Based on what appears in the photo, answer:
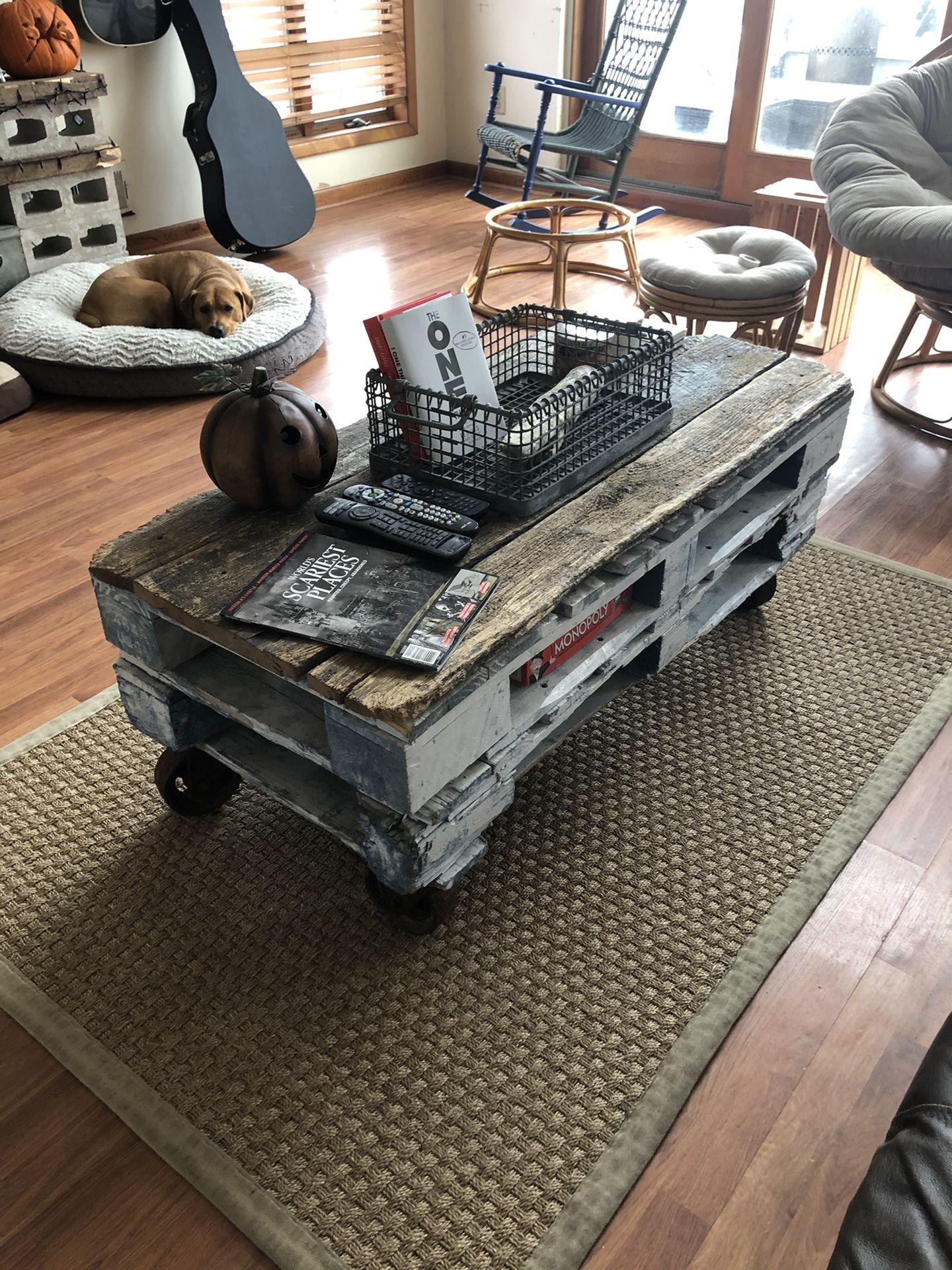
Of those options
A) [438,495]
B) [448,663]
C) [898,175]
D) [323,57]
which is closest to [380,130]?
[323,57]

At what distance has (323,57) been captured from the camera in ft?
14.3

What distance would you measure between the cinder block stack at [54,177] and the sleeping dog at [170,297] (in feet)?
1.26

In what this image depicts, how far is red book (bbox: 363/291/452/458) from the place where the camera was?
52.1 inches

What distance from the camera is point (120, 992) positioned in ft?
4.10

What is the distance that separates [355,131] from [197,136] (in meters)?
1.23

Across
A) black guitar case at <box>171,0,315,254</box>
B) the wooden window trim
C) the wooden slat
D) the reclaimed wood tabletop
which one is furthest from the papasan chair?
the wooden window trim

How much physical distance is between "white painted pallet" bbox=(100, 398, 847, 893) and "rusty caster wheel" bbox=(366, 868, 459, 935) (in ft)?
0.24

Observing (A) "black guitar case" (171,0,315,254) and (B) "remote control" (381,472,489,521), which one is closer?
(B) "remote control" (381,472,489,521)

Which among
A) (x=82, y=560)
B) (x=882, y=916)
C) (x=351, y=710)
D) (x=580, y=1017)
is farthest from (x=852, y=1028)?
(x=82, y=560)

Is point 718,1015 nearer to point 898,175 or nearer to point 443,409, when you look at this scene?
point 443,409

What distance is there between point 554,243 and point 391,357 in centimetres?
202

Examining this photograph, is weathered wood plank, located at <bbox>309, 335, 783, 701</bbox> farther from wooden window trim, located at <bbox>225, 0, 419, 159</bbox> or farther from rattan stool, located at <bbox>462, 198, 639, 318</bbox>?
wooden window trim, located at <bbox>225, 0, 419, 159</bbox>

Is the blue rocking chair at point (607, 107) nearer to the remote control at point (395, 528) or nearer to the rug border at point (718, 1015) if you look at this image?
the rug border at point (718, 1015)

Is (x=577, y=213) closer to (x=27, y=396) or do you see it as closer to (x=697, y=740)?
(x=27, y=396)
